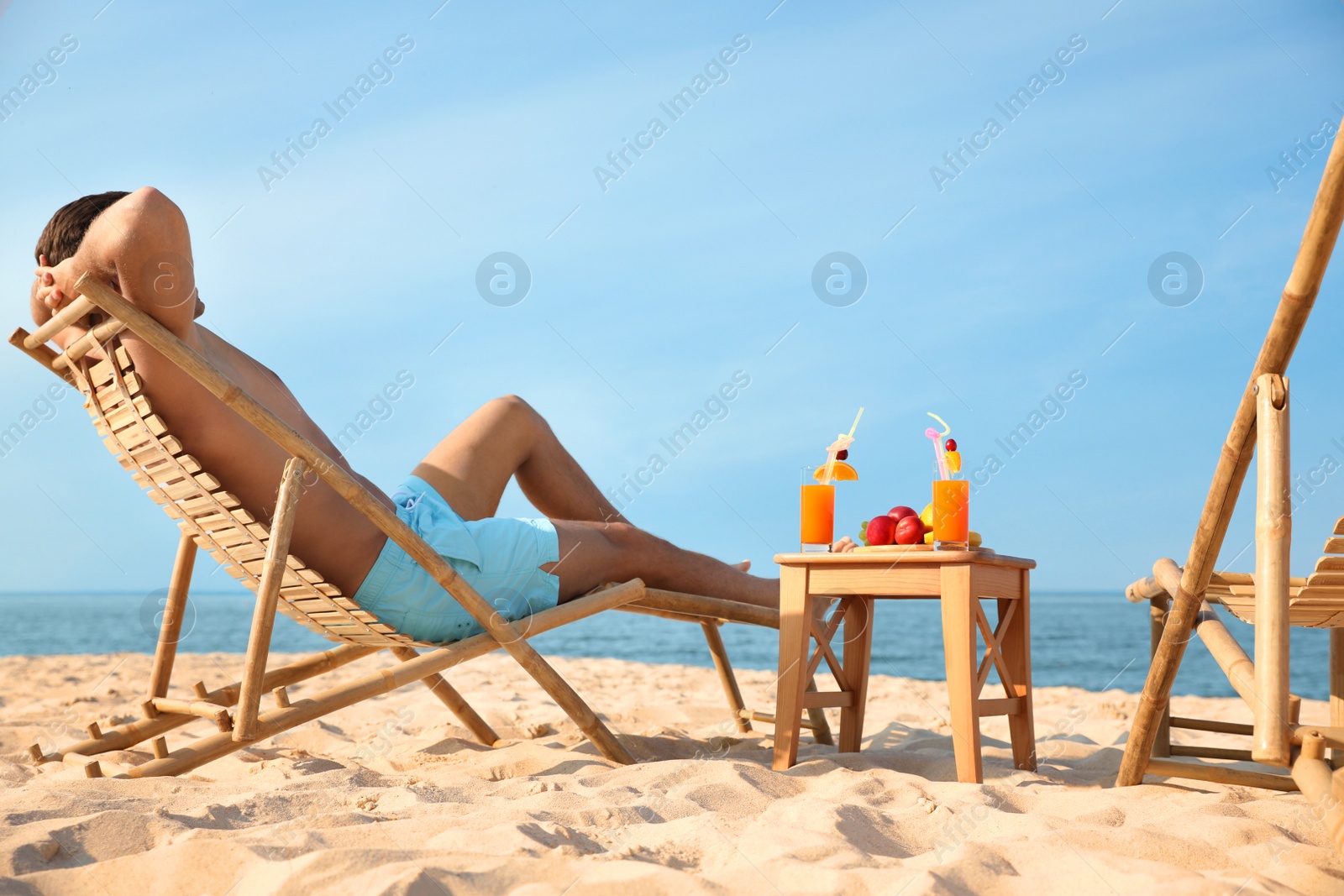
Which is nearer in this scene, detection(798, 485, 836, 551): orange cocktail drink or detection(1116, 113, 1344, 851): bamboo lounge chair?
detection(1116, 113, 1344, 851): bamboo lounge chair

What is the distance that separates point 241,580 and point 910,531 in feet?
6.56

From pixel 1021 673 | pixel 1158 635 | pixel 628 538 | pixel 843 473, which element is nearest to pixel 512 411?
pixel 628 538

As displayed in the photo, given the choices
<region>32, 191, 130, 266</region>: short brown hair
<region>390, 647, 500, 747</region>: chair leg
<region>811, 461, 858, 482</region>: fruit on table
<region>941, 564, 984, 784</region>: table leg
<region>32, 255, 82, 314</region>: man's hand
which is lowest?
<region>390, 647, 500, 747</region>: chair leg

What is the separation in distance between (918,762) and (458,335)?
122 inches

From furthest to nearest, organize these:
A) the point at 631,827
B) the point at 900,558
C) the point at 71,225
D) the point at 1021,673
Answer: the point at 1021,673, the point at 900,558, the point at 71,225, the point at 631,827

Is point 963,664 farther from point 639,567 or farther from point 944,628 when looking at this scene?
point 639,567

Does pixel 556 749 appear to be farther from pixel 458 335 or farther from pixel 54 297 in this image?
pixel 458 335

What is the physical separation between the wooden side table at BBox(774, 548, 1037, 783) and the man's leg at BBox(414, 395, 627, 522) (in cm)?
80

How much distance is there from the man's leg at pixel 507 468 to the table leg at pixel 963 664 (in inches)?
47.5

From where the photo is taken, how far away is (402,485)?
289 cm

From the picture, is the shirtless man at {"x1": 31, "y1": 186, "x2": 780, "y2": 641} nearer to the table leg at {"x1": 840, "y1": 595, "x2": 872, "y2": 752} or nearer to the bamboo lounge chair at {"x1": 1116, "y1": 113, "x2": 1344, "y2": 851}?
the table leg at {"x1": 840, "y1": 595, "x2": 872, "y2": 752}

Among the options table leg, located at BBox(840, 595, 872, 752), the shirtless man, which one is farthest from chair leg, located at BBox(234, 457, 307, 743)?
table leg, located at BBox(840, 595, 872, 752)

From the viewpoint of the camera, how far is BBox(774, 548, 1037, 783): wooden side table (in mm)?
2482

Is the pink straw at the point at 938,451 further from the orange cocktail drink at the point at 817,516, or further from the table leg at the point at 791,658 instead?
the table leg at the point at 791,658
